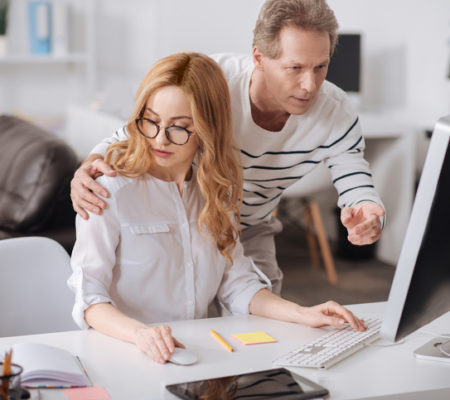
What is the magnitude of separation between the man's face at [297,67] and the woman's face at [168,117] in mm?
273

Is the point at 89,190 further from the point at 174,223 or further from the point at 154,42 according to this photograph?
the point at 154,42

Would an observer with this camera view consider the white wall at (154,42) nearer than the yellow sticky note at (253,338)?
No

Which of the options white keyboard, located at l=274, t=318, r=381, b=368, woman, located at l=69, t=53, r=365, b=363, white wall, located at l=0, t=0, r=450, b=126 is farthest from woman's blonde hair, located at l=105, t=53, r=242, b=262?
white wall, located at l=0, t=0, r=450, b=126

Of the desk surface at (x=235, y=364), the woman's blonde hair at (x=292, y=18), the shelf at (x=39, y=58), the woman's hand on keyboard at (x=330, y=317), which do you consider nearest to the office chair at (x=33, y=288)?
the desk surface at (x=235, y=364)

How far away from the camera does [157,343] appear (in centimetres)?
128

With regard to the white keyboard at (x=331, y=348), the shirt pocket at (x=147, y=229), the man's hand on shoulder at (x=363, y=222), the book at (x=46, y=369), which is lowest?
the white keyboard at (x=331, y=348)

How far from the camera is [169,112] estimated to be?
1548 mm

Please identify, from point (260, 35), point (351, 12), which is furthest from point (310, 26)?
point (351, 12)

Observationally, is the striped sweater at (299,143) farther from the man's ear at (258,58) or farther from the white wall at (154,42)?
the white wall at (154,42)

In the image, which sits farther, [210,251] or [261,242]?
[261,242]

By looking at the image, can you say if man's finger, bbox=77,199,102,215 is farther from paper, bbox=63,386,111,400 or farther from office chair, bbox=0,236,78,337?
paper, bbox=63,386,111,400

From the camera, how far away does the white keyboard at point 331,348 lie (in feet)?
4.17

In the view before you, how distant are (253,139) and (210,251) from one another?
1.21ft

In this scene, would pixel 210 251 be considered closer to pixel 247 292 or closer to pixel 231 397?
pixel 247 292
